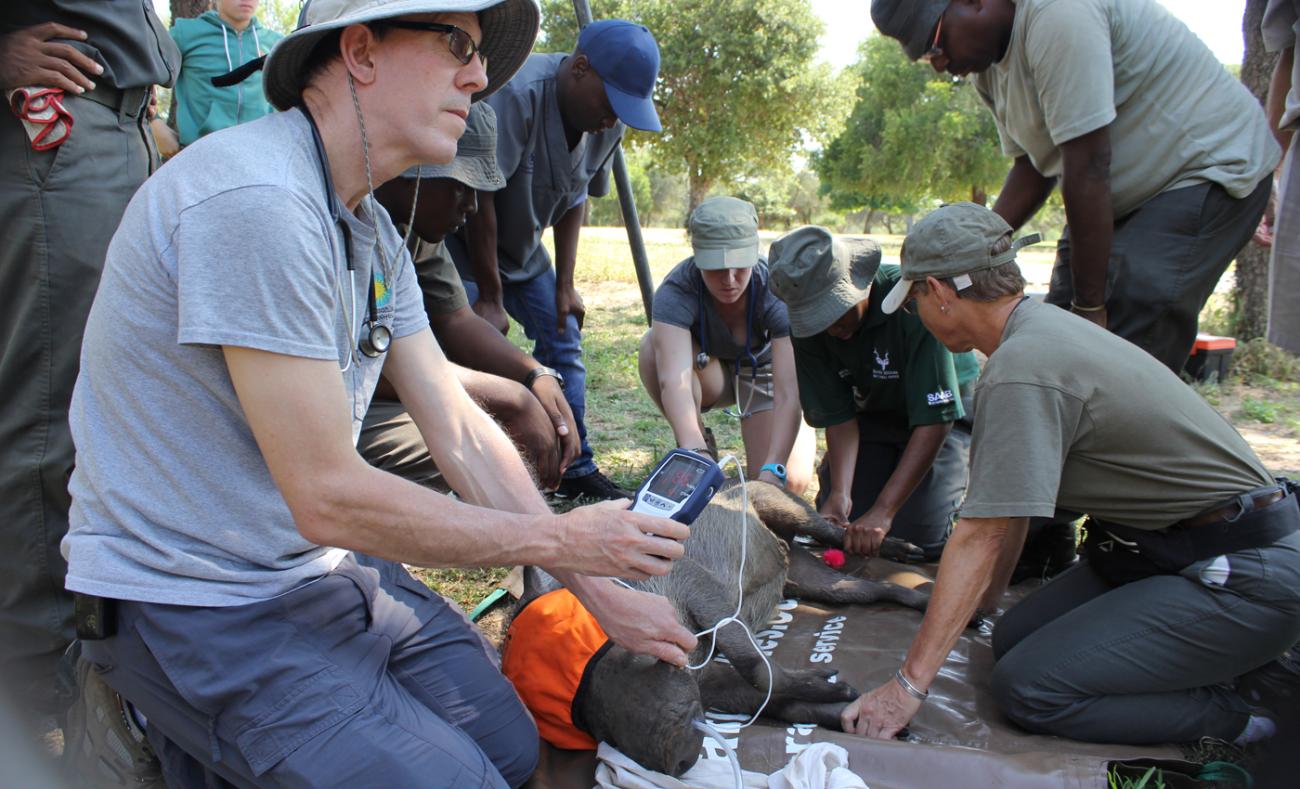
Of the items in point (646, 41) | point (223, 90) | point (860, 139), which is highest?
point (646, 41)

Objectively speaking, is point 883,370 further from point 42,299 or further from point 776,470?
point 42,299

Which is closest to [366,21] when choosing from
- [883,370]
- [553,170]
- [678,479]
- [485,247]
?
[678,479]

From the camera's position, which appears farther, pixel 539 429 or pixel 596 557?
pixel 539 429

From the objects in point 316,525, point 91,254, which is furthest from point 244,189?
point 91,254

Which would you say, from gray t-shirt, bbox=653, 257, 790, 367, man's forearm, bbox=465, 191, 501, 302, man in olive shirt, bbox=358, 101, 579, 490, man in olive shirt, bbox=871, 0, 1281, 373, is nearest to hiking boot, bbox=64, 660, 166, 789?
man in olive shirt, bbox=358, 101, 579, 490

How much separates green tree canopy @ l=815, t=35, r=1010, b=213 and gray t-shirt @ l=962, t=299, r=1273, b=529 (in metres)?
33.3

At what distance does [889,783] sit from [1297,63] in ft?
10.8

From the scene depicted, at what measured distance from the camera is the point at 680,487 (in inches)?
94.7

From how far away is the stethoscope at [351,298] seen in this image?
2.11 metres

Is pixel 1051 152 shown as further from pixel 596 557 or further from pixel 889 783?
pixel 596 557

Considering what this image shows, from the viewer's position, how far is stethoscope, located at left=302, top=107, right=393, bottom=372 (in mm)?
2113

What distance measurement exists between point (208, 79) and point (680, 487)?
3917 millimetres

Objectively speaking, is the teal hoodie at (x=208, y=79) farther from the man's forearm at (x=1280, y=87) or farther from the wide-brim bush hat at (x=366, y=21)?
the man's forearm at (x=1280, y=87)

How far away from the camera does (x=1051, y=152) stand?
4.00 meters
